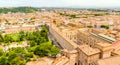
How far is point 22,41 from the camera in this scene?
82.4ft

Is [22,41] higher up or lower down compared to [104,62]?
lower down

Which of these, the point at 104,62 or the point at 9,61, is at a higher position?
Answer: the point at 104,62

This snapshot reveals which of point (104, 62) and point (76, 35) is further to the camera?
point (76, 35)

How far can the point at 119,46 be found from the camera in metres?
16.3

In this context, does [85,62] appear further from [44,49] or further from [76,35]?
[76,35]

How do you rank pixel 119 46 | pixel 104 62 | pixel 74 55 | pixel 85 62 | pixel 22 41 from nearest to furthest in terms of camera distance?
pixel 104 62 → pixel 85 62 → pixel 74 55 → pixel 119 46 → pixel 22 41

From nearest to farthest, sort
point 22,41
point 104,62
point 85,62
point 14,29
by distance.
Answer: point 104,62, point 85,62, point 22,41, point 14,29

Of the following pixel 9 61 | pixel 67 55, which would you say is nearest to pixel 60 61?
pixel 67 55

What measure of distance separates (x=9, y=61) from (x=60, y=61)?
5249 mm

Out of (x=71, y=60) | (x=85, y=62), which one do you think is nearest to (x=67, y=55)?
(x=71, y=60)

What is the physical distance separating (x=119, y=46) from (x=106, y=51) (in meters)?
3.70

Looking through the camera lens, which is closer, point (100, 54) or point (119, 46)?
point (100, 54)

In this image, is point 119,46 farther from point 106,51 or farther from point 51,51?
point 51,51

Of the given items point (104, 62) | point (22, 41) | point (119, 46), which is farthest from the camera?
point (22, 41)
